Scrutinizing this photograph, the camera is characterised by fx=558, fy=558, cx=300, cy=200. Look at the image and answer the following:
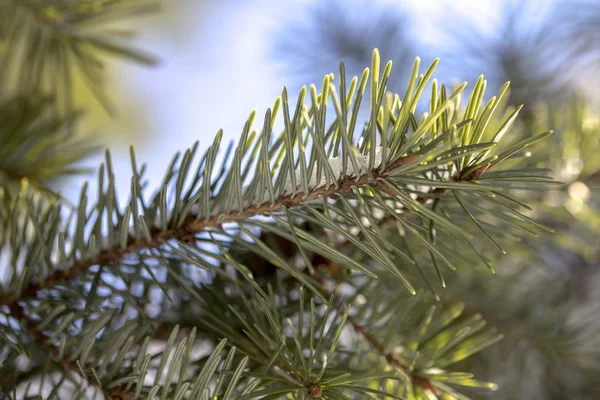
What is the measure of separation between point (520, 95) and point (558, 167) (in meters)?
0.17

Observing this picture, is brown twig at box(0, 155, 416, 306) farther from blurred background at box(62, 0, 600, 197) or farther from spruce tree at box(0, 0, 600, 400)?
blurred background at box(62, 0, 600, 197)

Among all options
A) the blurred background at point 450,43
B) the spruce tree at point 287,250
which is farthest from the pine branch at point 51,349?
the blurred background at point 450,43

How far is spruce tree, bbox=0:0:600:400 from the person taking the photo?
207 mm

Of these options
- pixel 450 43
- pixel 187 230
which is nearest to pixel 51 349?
pixel 187 230

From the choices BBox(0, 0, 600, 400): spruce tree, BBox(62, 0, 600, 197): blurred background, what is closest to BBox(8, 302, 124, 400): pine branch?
BBox(0, 0, 600, 400): spruce tree

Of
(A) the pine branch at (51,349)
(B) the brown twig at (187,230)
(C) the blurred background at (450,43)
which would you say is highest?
(C) the blurred background at (450,43)

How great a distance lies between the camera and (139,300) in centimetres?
27

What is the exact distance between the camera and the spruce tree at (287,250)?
21 centimetres

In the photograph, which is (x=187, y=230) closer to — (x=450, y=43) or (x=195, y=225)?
(x=195, y=225)

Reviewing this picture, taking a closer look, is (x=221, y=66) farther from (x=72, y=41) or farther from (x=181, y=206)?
(x=181, y=206)

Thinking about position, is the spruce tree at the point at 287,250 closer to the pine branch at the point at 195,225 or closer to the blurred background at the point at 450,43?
the pine branch at the point at 195,225

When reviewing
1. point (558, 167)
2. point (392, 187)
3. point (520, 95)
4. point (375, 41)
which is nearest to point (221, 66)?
point (375, 41)

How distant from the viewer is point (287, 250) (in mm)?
333

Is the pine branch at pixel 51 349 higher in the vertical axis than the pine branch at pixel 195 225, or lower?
lower
